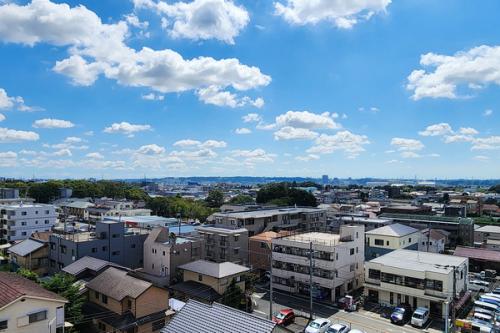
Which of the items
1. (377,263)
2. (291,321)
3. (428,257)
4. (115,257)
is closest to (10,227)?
(115,257)

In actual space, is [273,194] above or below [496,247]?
above

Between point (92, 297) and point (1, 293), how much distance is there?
8.25m

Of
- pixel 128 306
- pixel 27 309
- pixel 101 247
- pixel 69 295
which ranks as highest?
pixel 27 309

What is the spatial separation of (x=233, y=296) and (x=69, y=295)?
11.3 meters

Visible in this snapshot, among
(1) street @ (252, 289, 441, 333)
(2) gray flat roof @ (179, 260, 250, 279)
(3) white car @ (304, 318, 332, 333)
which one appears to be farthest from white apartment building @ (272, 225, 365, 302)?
(3) white car @ (304, 318, 332, 333)

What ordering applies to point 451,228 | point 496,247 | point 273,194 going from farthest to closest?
point 273,194 → point 451,228 → point 496,247

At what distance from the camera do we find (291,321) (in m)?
26.2

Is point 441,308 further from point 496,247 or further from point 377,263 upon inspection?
point 496,247

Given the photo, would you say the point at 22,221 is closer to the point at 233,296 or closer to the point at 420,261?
the point at 233,296

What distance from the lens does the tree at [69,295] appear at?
69.6 feet

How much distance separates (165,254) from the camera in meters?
33.5

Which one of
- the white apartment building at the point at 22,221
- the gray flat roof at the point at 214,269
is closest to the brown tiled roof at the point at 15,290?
the gray flat roof at the point at 214,269

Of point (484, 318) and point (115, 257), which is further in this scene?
point (115, 257)

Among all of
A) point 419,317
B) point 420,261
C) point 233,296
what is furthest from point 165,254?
point 420,261
